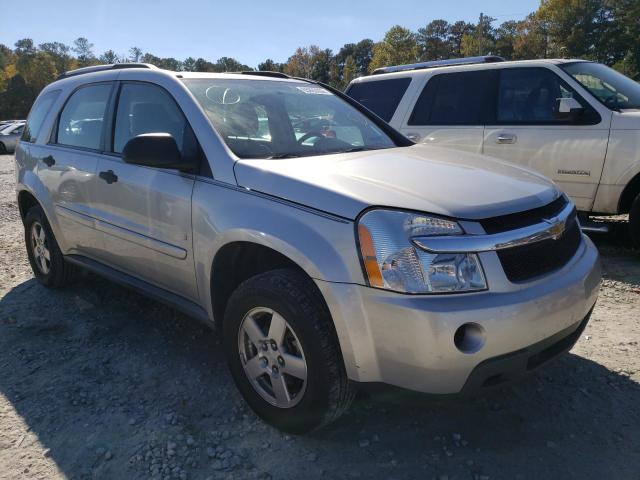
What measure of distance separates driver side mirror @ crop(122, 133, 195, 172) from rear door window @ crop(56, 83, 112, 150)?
1082 mm

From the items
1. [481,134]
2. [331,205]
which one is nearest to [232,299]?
[331,205]

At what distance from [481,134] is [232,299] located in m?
3.92

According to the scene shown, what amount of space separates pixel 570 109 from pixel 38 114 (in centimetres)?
476

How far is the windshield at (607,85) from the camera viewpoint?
492cm

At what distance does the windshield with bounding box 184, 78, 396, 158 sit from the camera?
2.89 meters

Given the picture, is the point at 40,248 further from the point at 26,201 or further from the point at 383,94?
the point at 383,94

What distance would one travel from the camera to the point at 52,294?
4473 millimetres

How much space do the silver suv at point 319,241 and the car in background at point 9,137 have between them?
21.3 m

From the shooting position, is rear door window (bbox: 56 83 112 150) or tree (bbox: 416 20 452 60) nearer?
rear door window (bbox: 56 83 112 150)

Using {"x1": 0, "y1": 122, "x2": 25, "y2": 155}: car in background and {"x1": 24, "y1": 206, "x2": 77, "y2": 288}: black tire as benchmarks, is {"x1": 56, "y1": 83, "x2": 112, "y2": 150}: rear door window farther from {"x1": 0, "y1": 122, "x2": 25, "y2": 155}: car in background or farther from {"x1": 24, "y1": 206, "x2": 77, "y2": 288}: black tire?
{"x1": 0, "y1": 122, "x2": 25, "y2": 155}: car in background

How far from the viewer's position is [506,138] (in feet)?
17.6

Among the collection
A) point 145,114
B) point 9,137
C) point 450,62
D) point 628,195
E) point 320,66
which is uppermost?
point 320,66

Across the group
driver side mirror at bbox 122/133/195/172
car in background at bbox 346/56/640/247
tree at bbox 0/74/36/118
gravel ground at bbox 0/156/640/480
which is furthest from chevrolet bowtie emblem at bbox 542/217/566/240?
tree at bbox 0/74/36/118

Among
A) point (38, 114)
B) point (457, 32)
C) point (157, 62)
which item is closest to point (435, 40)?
point (457, 32)
